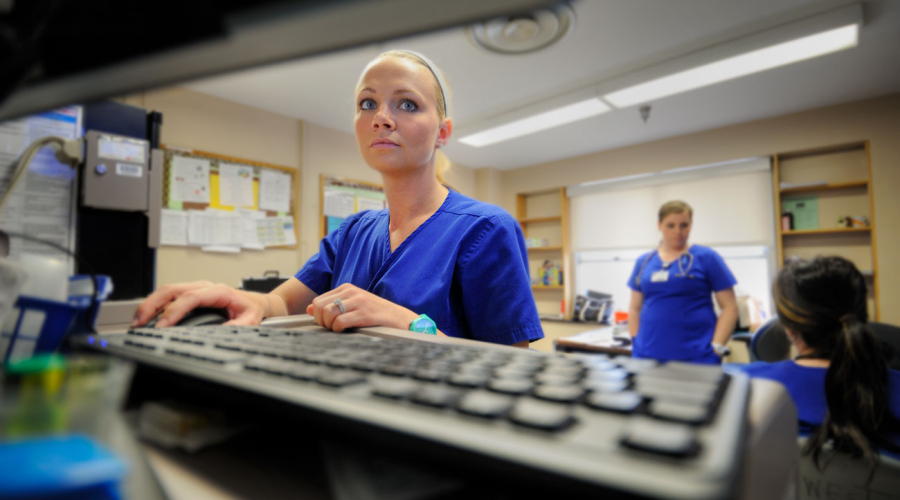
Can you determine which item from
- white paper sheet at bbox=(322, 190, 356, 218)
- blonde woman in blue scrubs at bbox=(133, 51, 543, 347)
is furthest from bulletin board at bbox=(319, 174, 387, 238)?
blonde woman in blue scrubs at bbox=(133, 51, 543, 347)

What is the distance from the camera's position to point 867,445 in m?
0.91

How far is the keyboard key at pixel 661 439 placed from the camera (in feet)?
0.48

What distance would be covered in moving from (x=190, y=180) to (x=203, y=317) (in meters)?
2.56

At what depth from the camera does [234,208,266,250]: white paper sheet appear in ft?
9.70

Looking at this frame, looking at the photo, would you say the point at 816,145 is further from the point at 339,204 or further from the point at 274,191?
the point at 274,191

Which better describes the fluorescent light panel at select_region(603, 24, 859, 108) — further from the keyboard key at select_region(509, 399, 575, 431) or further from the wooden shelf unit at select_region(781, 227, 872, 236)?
the keyboard key at select_region(509, 399, 575, 431)

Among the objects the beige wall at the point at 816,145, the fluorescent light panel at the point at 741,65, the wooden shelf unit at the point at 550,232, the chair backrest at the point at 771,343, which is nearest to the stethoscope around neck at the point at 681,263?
the chair backrest at the point at 771,343

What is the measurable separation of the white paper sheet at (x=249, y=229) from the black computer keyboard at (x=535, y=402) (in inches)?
113

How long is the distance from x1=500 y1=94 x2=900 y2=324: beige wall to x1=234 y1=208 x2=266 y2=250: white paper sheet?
3.12 metres

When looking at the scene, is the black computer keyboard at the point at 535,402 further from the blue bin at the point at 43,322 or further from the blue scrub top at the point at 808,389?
the blue scrub top at the point at 808,389

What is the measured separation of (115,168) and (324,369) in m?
1.01

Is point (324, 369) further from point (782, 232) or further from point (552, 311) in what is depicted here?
point (552, 311)

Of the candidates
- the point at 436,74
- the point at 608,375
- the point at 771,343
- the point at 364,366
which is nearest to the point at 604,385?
the point at 608,375

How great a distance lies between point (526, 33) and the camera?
83.4 inches
